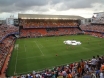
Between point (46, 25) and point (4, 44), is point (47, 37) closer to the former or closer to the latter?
point (46, 25)

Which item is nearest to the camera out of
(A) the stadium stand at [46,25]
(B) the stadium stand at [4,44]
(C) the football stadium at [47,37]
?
(B) the stadium stand at [4,44]

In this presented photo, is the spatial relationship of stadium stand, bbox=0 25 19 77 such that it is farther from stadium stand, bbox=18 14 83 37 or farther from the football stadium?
stadium stand, bbox=18 14 83 37

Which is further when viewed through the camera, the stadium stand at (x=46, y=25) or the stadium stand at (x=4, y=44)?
the stadium stand at (x=46, y=25)

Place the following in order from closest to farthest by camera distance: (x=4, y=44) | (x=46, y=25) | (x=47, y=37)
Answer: (x=4, y=44), (x=47, y=37), (x=46, y=25)

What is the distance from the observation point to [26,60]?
79.2 ft

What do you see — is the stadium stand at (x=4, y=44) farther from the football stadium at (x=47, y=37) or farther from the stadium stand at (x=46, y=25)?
the stadium stand at (x=46, y=25)

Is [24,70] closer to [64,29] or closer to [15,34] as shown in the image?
[15,34]

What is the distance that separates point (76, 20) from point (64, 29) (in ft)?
41.3

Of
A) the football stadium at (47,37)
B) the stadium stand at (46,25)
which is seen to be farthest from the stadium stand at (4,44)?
the stadium stand at (46,25)

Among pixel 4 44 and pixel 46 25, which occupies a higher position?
pixel 46 25

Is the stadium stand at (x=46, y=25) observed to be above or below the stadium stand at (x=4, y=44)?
above

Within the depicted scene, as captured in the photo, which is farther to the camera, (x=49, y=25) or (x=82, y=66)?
(x=49, y=25)

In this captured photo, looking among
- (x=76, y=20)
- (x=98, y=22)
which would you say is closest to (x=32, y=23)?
(x=76, y=20)

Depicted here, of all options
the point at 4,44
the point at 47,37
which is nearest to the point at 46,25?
the point at 47,37
